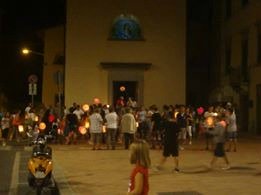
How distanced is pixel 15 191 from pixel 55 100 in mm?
29438

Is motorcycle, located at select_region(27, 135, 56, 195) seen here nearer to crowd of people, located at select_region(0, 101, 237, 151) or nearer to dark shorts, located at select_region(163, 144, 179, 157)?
dark shorts, located at select_region(163, 144, 179, 157)

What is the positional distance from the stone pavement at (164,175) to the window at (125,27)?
13876 millimetres

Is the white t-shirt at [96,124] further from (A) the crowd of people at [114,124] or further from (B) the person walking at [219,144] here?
(B) the person walking at [219,144]

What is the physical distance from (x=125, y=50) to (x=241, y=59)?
325 inches

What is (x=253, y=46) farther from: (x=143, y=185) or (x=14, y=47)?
(x=143, y=185)

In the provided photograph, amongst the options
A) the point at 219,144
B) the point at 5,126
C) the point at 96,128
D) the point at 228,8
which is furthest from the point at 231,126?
the point at 228,8

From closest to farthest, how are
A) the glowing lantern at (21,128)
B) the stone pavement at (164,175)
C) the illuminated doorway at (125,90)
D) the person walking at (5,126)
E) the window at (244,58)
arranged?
the stone pavement at (164,175), the glowing lantern at (21,128), the person walking at (5,126), the illuminated doorway at (125,90), the window at (244,58)

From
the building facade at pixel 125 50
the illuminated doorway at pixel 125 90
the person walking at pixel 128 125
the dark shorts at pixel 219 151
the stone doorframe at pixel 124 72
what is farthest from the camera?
the illuminated doorway at pixel 125 90

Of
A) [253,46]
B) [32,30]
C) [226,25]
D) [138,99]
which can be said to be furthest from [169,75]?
[32,30]

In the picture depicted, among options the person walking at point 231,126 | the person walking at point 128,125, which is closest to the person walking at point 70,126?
the person walking at point 128,125

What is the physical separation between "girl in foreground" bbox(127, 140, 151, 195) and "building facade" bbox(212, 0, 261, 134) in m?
29.7

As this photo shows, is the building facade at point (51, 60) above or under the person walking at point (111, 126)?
above

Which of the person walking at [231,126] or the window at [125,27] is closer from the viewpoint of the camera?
the person walking at [231,126]

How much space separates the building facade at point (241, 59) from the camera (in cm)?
3719
